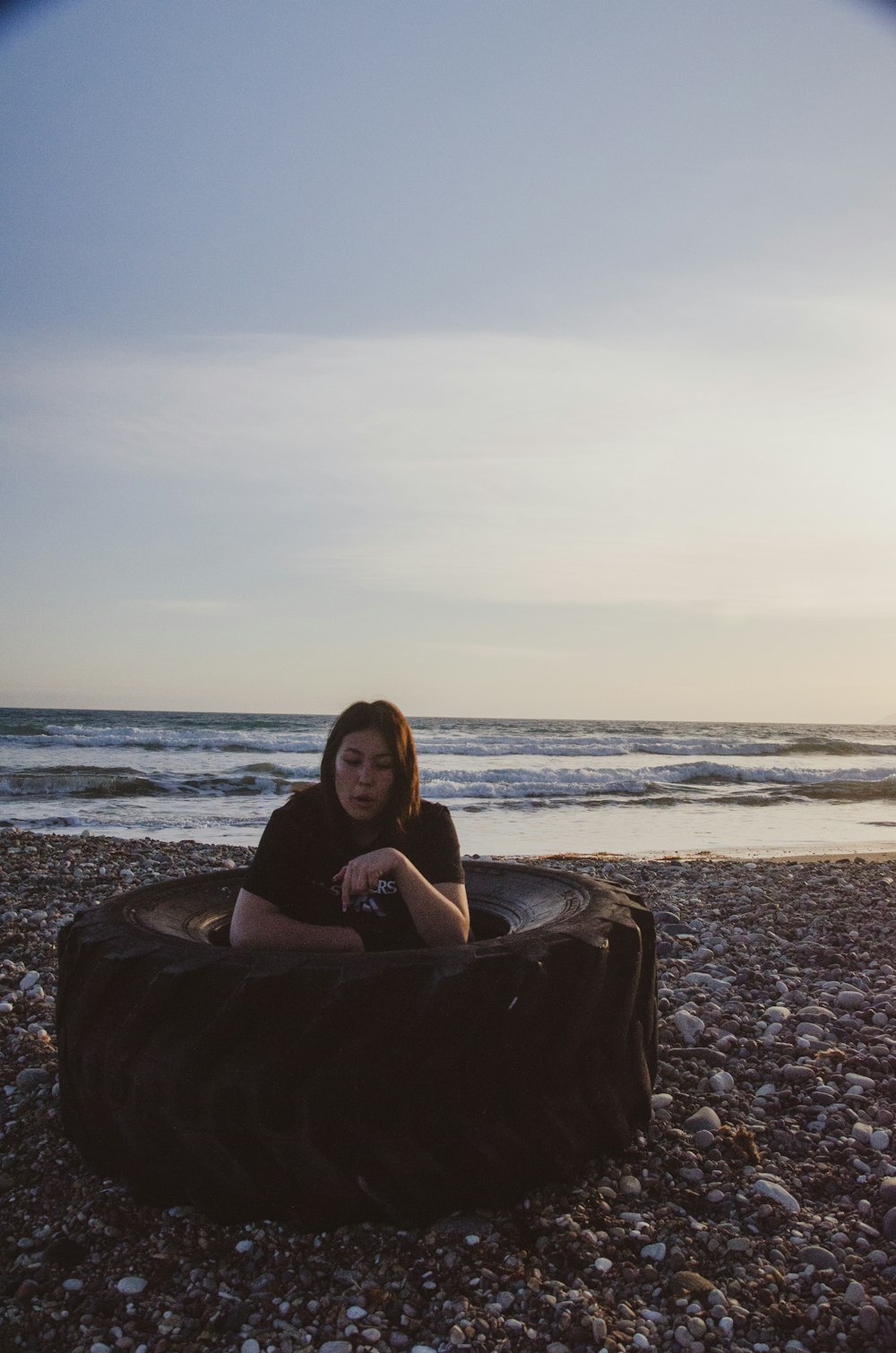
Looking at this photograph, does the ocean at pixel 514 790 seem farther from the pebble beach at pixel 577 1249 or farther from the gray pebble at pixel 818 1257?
the gray pebble at pixel 818 1257

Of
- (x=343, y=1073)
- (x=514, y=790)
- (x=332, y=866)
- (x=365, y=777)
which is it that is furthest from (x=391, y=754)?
(x=514, y=790)

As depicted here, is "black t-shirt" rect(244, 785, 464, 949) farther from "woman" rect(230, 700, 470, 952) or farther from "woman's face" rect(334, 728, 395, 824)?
"woman's face" rect(334, 728, 395, 824)

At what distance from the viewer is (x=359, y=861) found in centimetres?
305

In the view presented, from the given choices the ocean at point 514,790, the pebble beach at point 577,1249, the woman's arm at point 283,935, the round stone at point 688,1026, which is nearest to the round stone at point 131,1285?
the pebble beach at point 577,1249

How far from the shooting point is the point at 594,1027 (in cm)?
284

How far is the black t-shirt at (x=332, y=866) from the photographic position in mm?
3234

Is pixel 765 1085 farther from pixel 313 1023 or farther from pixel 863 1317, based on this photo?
pixel 313 1023

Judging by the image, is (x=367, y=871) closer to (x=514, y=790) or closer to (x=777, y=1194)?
(x=777, y=1194)

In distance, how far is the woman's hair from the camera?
3428 mm

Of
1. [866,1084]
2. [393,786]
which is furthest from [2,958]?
[866,1084]

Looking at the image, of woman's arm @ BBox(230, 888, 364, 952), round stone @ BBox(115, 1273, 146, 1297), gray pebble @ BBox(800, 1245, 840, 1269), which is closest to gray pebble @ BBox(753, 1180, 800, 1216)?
gray pebble @ BBox(800, 1245, 840, 1269)

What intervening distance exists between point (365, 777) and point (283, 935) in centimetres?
64

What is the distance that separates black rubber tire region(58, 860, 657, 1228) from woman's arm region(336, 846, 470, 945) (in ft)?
0.99

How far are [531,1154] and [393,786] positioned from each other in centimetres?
134
